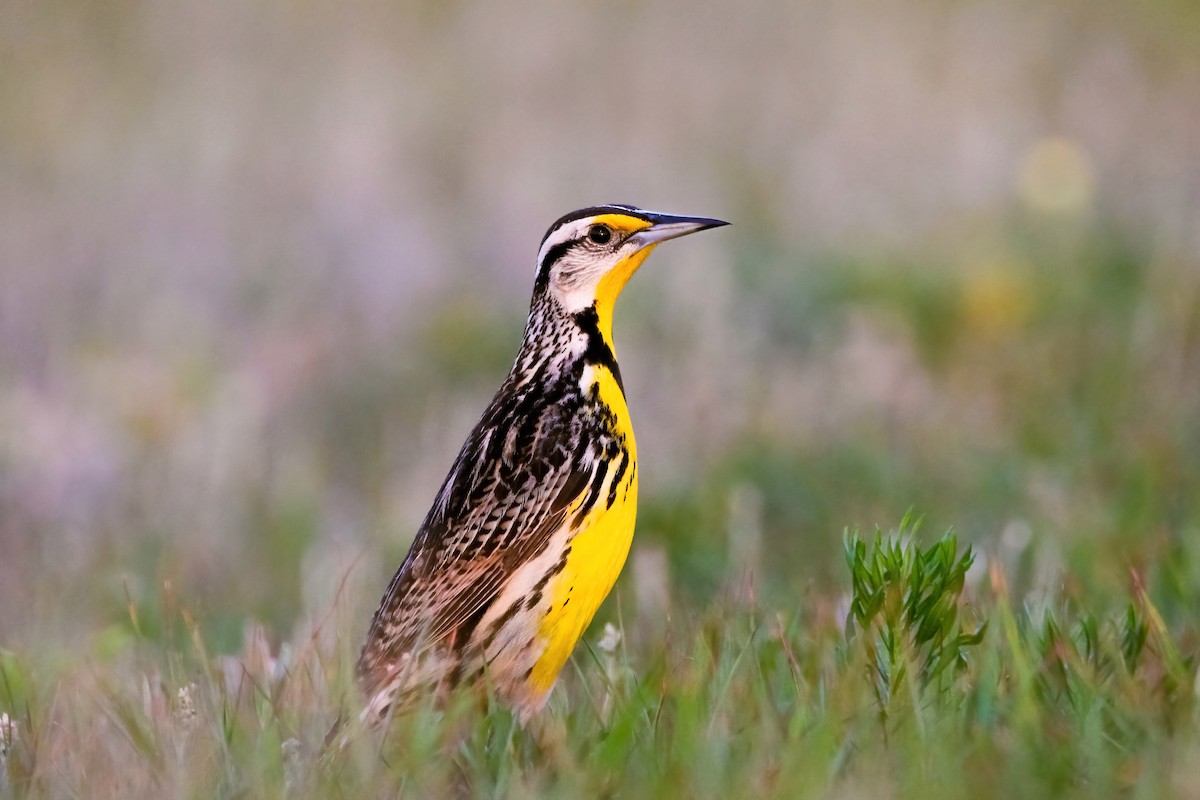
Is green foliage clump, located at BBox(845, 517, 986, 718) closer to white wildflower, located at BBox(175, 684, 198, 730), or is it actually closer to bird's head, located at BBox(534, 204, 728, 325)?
bird's head, located at BBox(534, 204, 728, 325)

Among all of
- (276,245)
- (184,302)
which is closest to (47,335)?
(184,302)

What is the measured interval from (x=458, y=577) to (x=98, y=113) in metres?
8.73

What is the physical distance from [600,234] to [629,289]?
3.99 metres

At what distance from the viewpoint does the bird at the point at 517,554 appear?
3.38 m

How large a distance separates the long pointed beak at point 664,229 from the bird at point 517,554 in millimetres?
202

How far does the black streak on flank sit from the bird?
1.7 inches

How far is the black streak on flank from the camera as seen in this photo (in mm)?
3789

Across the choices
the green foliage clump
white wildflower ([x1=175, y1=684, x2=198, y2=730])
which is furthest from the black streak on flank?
white wildflower ([x1=175, y1=684, x2=198, y2=730])

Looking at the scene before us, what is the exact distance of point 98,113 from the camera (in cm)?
1133

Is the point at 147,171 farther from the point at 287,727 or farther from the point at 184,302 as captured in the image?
the point at 287,727

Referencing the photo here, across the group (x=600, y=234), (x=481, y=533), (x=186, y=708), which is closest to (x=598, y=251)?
(x=600, y=234)

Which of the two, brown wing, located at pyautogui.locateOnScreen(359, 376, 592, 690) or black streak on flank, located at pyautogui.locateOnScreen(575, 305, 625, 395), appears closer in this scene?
brown wing, located at pyautogui.locateOnScreen(359, 376, 592, 690)

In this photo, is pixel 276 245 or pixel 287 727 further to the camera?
pixel 276 245

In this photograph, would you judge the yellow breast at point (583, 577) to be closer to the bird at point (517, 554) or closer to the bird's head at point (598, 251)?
the bird at point (517, 554)
